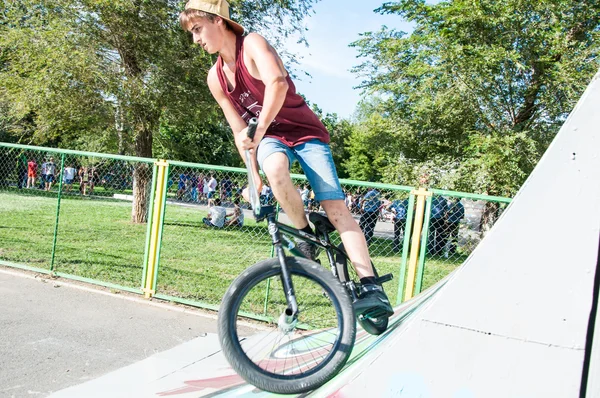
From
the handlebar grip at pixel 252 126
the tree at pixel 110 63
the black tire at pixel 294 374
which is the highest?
the tree at pixel 110 63

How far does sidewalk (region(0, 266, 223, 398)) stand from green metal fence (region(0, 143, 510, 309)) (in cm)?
35

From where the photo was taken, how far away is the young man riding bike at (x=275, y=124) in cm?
248

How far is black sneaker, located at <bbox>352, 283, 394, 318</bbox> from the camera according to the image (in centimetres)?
254

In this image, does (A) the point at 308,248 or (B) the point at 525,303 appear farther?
(A) the point at 308,248

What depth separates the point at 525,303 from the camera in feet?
6.09

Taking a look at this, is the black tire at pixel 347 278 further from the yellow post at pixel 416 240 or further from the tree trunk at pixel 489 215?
the tree trunk at pixel 489 215

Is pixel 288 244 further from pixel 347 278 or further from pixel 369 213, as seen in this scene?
pixel 369 213

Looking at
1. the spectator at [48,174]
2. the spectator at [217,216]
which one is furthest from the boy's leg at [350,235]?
the spectator at [48,174]

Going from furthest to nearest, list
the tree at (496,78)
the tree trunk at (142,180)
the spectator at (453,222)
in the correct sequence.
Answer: the tree trunk at (142,180) → the tree at (496,78) → the spectator at (453,222)

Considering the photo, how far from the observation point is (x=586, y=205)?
181 cm

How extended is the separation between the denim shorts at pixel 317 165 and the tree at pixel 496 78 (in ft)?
29.7

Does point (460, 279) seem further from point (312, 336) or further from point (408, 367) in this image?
point (312, 336)

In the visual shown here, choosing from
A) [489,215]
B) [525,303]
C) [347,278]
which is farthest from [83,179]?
[525,303]

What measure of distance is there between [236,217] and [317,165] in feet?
27.5
